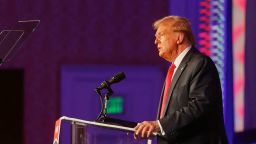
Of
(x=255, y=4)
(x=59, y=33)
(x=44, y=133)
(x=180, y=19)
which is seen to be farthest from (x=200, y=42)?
(x=180, y=19)

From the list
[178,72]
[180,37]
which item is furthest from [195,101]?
[180,37]

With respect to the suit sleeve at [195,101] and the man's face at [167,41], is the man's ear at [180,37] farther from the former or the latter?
the suit sleeve at [195,101]

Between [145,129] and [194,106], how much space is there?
0.89 feet

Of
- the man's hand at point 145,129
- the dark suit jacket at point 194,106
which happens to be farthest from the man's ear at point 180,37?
the man's hand at point 145,129

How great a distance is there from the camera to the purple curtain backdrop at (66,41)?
4633mm

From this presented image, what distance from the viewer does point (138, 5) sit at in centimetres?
516

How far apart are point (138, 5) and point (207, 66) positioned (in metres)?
2.44

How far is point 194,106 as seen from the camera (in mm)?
2703

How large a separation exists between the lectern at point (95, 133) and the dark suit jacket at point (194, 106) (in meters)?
0.17

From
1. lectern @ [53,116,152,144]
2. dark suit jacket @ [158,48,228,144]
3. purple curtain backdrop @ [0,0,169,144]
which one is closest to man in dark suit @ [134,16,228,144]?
dark suit jacket @ [158,48,228,144]

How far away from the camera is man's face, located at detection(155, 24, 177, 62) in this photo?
291 centimetres

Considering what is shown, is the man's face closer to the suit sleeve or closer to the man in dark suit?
the man in dark suit

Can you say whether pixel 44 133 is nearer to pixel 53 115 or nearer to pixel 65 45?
pixel 53 115

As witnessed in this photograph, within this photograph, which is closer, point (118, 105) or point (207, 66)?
point (207, 66)
